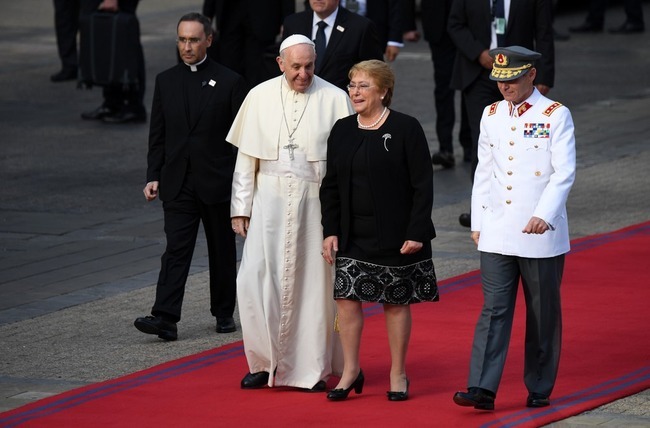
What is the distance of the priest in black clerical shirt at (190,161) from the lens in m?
9.07

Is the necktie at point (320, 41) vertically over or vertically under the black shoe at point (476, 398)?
over

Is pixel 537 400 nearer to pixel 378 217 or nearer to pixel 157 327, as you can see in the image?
pixel 378 217

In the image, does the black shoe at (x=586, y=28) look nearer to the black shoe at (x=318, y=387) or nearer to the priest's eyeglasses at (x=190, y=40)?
the priest's eyeglasses at (x=190, y=40)

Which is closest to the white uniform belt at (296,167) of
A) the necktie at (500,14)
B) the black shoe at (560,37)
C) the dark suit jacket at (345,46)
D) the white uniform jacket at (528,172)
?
the white uniform jacket at (528,172)

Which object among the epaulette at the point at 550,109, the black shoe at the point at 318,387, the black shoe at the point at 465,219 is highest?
the epaulette at the point at 550,109

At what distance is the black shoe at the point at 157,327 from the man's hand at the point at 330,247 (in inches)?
63.5

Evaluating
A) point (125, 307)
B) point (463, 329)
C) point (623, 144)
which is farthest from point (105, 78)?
point (463, 329)

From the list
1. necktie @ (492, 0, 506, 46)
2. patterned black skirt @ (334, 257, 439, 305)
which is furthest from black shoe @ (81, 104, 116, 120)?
patterned black skirt @ (334, 257, 439, 305)

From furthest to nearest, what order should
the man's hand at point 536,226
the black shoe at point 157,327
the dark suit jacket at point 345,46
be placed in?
the dark suit jacket at point 345,46 → the black shoe at point 157,327 → the man's hand at point 536,226

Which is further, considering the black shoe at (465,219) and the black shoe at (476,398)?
the black shoe at (465,219)

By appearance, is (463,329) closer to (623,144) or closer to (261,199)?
(261,199)

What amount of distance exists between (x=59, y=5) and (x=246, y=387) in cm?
1305

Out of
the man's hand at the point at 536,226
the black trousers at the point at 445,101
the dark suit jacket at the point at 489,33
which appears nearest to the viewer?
the man's hand at the point at 536,226

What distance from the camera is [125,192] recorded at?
1391 cm
